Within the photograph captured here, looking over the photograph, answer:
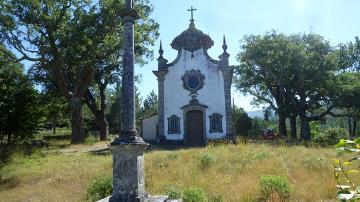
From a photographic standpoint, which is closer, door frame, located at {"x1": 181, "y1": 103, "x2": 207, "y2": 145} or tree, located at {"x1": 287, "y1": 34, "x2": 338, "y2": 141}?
door frame, located at {"x1": 181, "y1": 103, "x2": 207, "y2": 145}

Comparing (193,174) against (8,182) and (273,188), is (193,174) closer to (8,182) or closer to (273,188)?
(273,188)

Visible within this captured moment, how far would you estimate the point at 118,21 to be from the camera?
25.0 m

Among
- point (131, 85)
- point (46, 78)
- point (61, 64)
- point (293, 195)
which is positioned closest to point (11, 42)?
point (61, 64)

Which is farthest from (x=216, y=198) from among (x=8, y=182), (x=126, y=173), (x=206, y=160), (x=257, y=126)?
(x=257, y=126)

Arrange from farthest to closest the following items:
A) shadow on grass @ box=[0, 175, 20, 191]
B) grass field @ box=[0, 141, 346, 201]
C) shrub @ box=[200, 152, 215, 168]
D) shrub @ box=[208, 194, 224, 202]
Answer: shrub @ box=[200, 152, 215, 168] < shadow on grass @ box=[0, 175, 20, 191] < grass field @ box=[0, 141, 346, 201] < shrub @ box=[208, 194, 224, 202]

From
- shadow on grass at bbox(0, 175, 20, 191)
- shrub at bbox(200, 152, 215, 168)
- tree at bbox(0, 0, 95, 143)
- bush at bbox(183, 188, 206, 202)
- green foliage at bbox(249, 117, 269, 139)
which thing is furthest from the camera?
green foliage at bbox(249, 117, 269, 139)

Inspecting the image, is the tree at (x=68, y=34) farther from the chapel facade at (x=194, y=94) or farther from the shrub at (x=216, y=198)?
the shrub at (x=216, y=198)

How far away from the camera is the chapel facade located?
27031 millimetres

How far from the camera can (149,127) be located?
31766 millimetres

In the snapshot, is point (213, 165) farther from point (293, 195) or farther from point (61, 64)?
point (61, 64)

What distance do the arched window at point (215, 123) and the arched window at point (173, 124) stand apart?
7.70ft

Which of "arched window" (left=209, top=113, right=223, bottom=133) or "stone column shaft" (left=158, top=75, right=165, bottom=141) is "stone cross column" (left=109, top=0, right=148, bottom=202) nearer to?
"arched window" (left=209, top=113, right=223, bottom=133)

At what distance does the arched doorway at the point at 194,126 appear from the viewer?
27.2 m

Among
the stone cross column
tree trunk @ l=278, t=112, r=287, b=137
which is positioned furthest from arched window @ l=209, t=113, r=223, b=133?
the stone cross column
